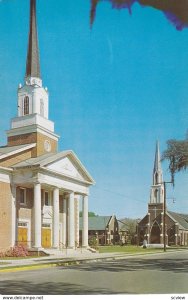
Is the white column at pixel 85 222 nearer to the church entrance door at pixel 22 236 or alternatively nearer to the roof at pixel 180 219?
the church entrance door at pixel 22 236

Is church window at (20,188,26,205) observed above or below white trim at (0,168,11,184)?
below

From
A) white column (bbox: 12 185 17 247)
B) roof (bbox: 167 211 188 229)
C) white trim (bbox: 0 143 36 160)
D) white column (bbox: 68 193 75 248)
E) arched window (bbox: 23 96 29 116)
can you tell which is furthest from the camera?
roof (bbox: 167 211 188 229)

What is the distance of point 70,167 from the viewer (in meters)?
23.6

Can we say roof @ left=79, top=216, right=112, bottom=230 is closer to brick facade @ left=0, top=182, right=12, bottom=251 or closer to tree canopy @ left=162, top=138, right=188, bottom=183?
brick facade @ left=0, top=182, right=12, bottom=251

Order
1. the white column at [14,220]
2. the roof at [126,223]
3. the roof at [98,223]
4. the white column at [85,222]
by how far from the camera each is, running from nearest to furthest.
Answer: the white column at [14,220] → the white column at [85,222] → the roof at [126,223] → the roof at [98,223]

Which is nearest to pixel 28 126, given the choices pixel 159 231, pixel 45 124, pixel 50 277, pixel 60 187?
pixel 45 124

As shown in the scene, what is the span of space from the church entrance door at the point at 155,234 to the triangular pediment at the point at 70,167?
2573cm

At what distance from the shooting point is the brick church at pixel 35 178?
68.4 ft

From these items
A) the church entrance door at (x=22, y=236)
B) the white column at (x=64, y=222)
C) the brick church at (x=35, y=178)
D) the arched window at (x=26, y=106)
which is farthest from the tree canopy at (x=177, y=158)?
the white column at (x=64, y=222)

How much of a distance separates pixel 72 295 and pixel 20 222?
1436 cm

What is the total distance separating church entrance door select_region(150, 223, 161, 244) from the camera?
4942cm

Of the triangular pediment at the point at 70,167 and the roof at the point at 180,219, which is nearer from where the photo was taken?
the triangular pediment at the point at 70,167

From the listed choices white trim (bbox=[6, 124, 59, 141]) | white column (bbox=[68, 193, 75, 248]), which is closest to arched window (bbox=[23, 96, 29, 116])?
white trim (bbox=[6, 124, 59, 141])

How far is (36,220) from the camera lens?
20.8 metres
